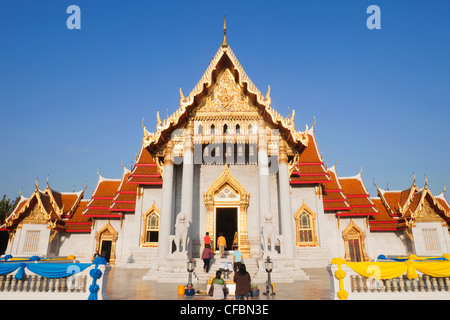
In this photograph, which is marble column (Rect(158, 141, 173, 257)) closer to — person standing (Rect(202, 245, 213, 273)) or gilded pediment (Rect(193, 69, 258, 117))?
person standing (Rect(202, 245, 213, 273))

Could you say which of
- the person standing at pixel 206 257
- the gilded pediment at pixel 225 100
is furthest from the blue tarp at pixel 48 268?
the gilded pediment at pixel 225 100

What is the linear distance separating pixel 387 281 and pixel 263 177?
5861 mm

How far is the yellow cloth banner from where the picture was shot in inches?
223

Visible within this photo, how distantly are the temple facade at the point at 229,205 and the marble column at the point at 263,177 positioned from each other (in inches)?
1.6

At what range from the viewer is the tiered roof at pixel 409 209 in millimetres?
16672

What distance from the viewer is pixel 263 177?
36.4ft

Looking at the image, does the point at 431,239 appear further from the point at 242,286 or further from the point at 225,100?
the point at 242,286

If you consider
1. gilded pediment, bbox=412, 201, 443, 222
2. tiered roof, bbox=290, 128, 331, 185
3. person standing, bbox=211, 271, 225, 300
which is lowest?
person standing, bbox=211, 271, 225, 300

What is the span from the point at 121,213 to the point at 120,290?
34.0 ft

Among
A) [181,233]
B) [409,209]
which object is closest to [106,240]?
[181,233]

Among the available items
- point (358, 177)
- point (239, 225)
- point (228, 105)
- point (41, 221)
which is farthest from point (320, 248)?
point (41, 221)

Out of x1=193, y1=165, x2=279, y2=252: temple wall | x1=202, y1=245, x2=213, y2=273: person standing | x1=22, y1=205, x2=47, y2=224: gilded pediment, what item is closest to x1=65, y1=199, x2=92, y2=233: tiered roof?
x1=22, y1=205, x2=47, y2=224: gilded pediment

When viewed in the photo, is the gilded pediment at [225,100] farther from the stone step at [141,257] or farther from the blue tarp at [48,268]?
the blue tarp at [48,268]

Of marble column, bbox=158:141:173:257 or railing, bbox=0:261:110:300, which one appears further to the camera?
marble column, bbox=158:141:173:257
